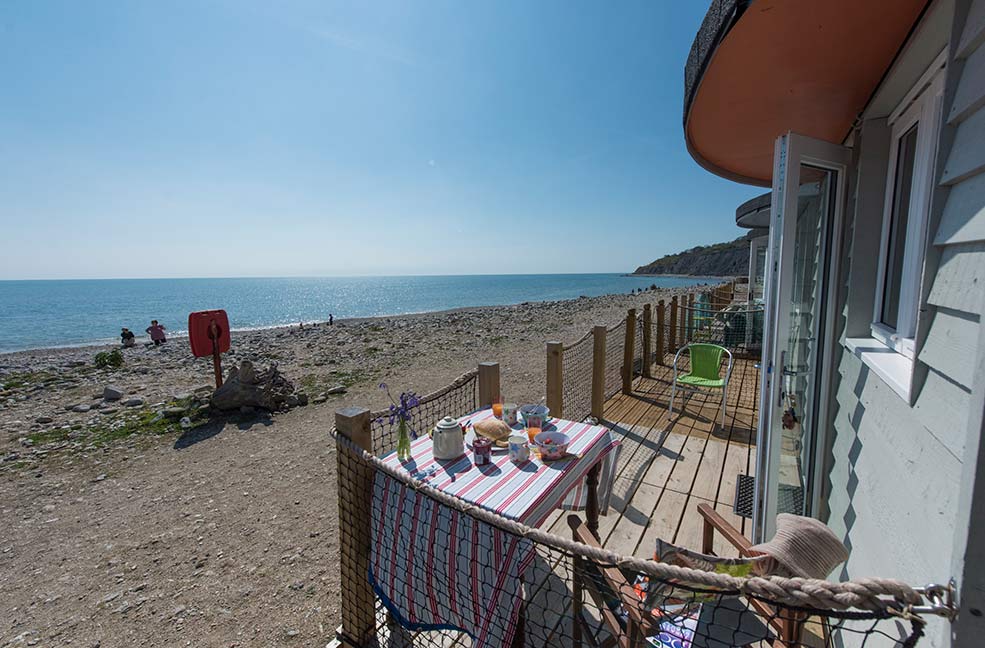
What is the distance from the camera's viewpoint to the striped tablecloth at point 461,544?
5.33ft

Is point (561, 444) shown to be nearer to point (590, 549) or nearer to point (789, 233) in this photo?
point (590, 549)

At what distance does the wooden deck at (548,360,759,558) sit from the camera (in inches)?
112

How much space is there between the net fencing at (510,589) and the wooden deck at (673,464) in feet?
2.31

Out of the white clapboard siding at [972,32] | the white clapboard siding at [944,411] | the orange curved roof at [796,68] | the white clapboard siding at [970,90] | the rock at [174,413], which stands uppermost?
the orange curved roof at [796,68]

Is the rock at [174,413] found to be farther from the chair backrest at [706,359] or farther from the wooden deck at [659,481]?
the chair backrest at [706,359]

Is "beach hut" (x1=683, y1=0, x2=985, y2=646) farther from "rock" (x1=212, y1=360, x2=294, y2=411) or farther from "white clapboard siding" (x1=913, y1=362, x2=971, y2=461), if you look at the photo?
"rock" (x1=212, y1=360, x2=294, y2=411)

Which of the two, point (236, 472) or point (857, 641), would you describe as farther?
point (236, 472)

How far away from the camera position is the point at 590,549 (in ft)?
3.95

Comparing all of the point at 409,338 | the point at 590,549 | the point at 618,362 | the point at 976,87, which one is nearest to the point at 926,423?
the point at 976,87

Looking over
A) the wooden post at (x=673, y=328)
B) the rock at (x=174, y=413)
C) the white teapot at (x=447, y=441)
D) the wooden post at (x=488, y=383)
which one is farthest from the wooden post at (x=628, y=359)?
the rock at (x=174, y=413)

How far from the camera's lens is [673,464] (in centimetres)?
373

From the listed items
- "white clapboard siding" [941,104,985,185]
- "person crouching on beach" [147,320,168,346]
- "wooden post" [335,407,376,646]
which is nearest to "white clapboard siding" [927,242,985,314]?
"white clapboard siding" [941,104,985,185]

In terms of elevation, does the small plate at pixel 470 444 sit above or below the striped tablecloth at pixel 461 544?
above

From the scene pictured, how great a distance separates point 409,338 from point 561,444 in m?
13.0
